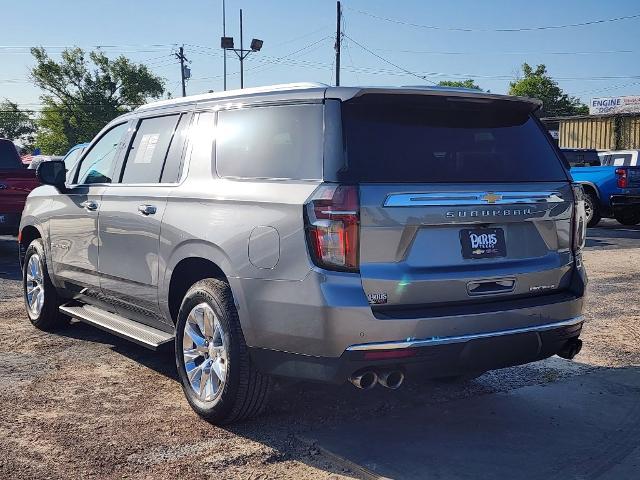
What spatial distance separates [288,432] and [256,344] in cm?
61

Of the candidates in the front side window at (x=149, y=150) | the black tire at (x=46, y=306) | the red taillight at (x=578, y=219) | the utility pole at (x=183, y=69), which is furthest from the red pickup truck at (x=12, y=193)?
the utility pole at (x=183, y=69)

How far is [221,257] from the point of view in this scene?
4113mm

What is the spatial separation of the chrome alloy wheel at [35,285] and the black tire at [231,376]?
111 inches

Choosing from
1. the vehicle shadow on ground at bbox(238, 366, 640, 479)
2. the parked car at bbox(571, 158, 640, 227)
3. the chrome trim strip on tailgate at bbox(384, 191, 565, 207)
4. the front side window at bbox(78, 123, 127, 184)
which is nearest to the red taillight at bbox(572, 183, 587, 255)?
the chrome trim strip on tailgate at bbox(384, 191, 565, 207)

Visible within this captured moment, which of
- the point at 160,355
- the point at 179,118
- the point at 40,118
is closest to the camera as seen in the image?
the point at 179,118

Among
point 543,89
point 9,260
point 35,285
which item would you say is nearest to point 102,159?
point 35,285

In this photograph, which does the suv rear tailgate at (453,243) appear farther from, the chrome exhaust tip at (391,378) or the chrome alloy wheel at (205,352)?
the chrome alloy wheel at (205,352)

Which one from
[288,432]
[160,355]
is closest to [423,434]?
[288,432]

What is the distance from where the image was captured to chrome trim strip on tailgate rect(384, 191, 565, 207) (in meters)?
3.67

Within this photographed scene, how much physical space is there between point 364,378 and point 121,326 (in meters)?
2.24

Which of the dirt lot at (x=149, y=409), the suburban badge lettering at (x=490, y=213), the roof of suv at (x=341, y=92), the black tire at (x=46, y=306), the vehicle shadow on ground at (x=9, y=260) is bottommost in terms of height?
the vehicle shadow on ground at (x=9, y=260)

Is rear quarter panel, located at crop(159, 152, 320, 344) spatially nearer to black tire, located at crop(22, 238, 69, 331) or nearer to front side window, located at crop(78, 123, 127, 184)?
front side window, located at crop(78, 123, 127, 184)

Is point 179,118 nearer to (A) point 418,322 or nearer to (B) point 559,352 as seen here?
(A) point 418,322

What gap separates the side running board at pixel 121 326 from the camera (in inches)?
190
